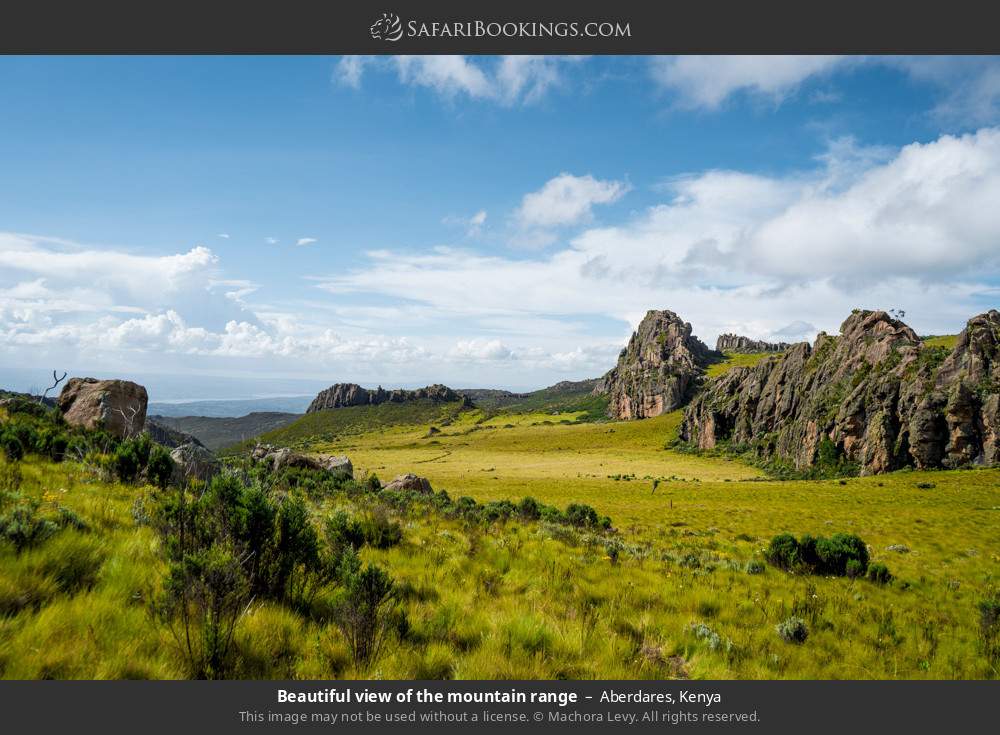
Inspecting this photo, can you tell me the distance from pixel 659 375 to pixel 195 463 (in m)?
162

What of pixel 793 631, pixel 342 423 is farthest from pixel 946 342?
pixel 342 423

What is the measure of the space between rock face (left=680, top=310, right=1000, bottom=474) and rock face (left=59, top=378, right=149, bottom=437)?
2565 inches

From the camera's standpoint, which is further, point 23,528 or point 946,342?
point 946,342

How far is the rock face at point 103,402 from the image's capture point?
21688mm

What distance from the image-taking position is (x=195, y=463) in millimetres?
12289

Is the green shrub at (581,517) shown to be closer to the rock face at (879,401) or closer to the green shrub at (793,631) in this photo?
the green shrub at (793,631)

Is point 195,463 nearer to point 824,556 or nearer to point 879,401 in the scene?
point 824,556

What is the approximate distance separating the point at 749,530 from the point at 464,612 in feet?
75.3

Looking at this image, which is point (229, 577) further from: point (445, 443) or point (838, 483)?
point (445, 443)

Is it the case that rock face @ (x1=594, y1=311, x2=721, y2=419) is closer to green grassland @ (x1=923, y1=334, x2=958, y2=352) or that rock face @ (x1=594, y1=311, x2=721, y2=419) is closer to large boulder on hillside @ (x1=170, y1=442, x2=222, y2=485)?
green grassland @ (x1=923, y1=334, x2=958, y2=352)

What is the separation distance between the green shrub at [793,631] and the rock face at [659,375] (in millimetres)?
152769

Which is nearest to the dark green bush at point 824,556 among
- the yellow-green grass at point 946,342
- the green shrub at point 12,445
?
the green shrub at point 12,445
